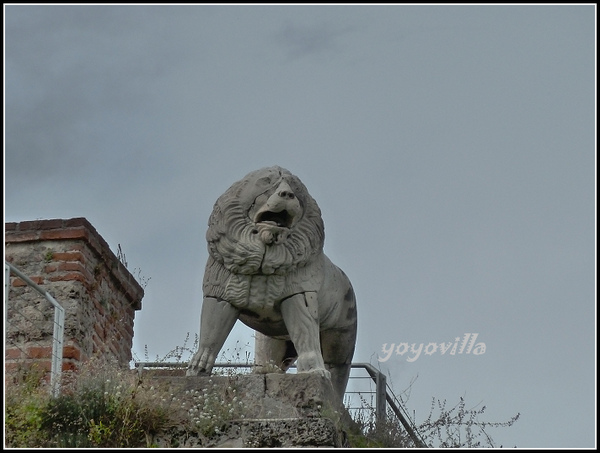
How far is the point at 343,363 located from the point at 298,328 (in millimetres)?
845

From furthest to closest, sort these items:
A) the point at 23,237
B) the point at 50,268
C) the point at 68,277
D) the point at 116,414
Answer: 1. the point at 23,237
2. the point at 50,268
3. the point at 68,277
4. the point at 116,414

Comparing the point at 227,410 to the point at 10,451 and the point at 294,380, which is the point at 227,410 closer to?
the point at 294,380

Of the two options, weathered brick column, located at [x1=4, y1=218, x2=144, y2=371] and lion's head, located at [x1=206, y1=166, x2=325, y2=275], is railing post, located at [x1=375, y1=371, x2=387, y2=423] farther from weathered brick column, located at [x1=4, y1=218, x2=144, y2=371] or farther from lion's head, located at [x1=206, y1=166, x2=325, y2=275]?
weathered brick column, located at [x1=4, y1=218, x2=144, y2=371]

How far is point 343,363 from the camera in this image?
33.1 ft

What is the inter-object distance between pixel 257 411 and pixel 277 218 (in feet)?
4.60

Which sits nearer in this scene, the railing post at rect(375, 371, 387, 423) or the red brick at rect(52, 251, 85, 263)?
the railing post at rect(375, 371, 387, 423)

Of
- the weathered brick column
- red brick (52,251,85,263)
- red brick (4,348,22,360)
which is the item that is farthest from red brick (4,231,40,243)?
red brick (4,348,22,360)

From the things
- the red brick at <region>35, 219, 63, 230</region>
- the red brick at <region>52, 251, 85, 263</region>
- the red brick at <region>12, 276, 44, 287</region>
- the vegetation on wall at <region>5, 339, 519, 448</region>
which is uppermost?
the red brick at <region>35, 219, 63, 230</region>

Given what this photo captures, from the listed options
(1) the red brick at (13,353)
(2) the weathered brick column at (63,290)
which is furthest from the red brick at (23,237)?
(1) the red brick at (13,353)

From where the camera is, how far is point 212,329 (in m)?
9.38

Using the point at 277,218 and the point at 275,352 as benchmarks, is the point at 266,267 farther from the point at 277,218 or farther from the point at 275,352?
the point at 275,352

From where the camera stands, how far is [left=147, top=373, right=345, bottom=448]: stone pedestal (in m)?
8.53

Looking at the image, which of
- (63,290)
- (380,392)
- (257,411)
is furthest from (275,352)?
(63,290)

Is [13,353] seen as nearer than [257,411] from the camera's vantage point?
No
